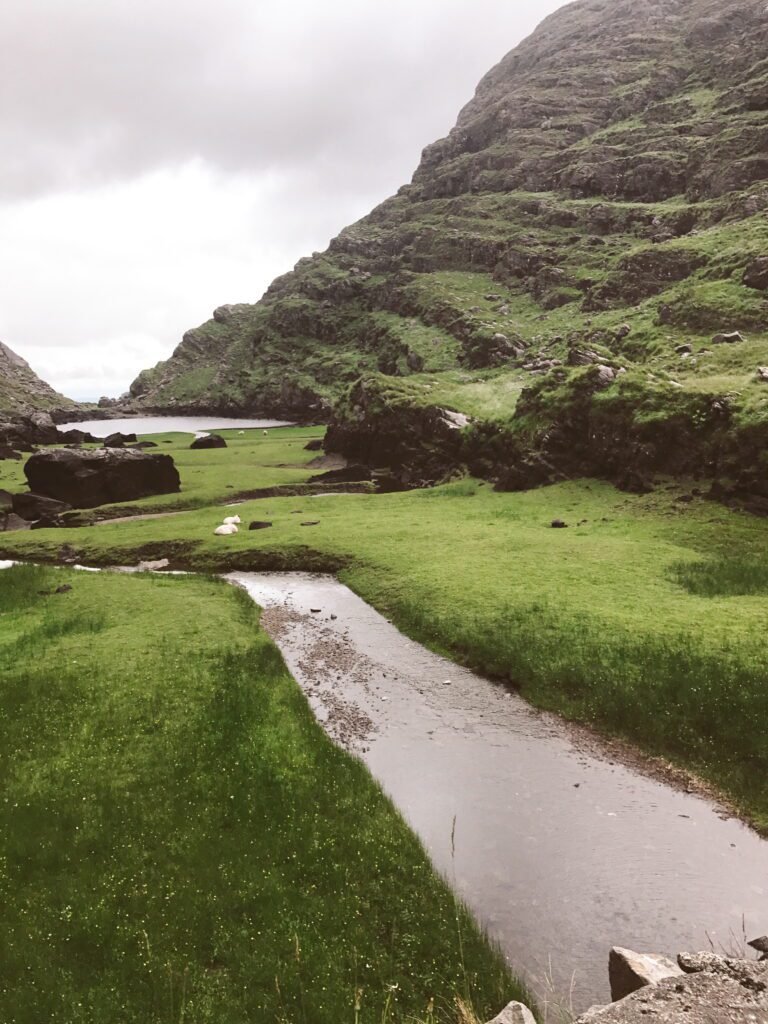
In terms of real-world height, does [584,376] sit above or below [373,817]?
above

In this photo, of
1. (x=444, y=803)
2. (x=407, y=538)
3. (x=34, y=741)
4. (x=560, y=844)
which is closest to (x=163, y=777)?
(x=34, y=741)

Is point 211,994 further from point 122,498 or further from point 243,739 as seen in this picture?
point 122,498

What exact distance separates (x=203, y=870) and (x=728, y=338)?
224 ft

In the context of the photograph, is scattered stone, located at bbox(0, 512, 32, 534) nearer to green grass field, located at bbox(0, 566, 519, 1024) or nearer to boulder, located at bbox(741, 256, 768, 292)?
green grass field, located at bbox(0, 566, 519, 1024)

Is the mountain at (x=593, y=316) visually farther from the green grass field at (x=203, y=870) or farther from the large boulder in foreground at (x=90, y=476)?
the green grass field at (x=203, y=870)

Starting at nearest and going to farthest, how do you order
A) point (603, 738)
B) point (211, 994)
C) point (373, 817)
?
Answer: point (211, 994) < point (373, 817) < point (603, 738)

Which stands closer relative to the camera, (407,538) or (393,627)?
(393,627)

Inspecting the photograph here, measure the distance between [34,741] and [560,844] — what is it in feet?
52.5

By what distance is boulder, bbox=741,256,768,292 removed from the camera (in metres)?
72.4

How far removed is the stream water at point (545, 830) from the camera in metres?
11.9

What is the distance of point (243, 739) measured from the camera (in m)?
19.0

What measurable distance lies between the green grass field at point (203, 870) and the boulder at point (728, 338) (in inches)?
2371

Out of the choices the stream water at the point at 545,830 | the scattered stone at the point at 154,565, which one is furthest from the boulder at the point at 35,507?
the stream water at the point at 545,830

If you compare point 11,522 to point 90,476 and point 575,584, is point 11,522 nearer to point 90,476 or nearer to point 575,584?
point 90,476
